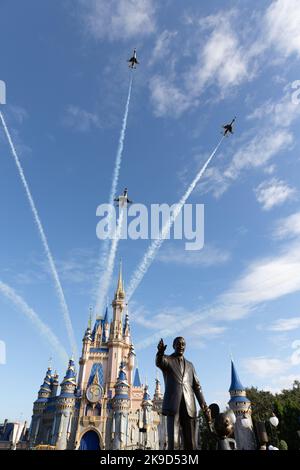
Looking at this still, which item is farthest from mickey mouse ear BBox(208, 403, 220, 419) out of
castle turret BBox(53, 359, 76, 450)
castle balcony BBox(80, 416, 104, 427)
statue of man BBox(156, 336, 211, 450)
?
castle balcony BBox(80, 416, 104, 427)

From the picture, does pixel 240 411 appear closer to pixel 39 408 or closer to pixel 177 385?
pixel 39 408

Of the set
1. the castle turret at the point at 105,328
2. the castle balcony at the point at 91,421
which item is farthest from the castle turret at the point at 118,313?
the castle balcony at the point at 91,421

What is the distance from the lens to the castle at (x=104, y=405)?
5078 centimetres

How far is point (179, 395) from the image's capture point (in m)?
7.19

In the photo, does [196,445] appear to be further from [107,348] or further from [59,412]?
[107,348]

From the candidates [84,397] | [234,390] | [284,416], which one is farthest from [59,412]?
[284,416]

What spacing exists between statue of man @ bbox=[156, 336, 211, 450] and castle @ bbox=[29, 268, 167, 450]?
156 ft

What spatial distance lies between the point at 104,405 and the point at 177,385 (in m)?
56.0

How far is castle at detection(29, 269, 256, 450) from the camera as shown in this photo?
→ 50.8 m

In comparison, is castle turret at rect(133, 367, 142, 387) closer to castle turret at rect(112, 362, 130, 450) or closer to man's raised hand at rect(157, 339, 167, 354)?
castle turret at rect(112, 362, 130, 450)

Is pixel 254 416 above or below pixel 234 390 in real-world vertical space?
below
